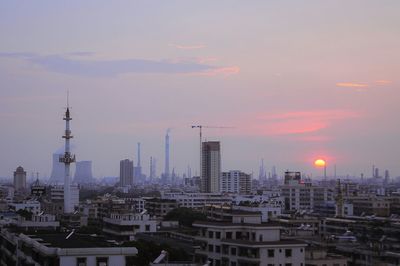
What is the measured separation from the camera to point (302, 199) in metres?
69.6

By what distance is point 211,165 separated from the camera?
102125 millimetres

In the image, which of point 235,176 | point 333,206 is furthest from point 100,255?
point 235,176

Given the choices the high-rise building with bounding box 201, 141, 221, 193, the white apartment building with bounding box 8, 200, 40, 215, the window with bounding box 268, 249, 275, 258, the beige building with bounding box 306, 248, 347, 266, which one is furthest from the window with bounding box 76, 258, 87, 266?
the high-rise building with bounding box 201, 141, 221, 193

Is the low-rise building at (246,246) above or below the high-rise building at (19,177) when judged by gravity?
below

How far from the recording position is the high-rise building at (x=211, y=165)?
10138 cm

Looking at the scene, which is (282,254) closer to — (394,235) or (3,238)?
(3,238)

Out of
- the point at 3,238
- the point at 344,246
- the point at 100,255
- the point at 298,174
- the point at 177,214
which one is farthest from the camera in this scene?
the point at 298,174

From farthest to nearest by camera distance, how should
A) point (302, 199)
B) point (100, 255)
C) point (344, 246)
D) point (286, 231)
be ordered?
point (302, 199)
point (286, 231)
point (344, 246)
point (100, 255)

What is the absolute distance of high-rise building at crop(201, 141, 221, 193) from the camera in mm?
101375

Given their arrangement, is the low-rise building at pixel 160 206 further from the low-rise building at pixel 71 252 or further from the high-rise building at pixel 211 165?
the high-rise building at pixel 211 165

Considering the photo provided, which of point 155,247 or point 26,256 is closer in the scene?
point 26,256

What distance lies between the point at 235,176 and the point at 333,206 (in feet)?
170

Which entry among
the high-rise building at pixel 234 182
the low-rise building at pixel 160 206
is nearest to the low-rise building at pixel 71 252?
the low-rise building at pixel 160 206

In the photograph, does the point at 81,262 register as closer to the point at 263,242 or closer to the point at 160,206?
the point at 263,242
